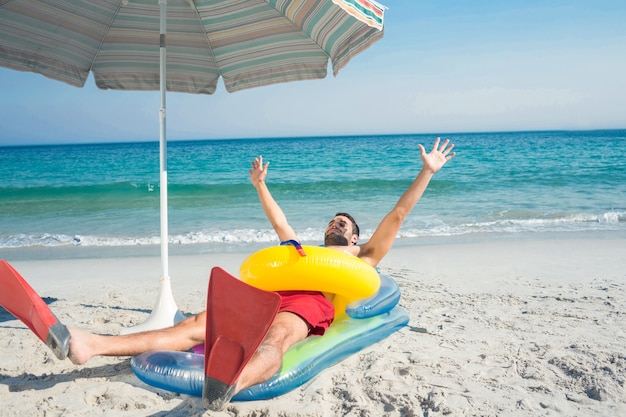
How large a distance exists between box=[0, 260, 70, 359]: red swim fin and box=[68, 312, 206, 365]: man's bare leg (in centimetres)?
8

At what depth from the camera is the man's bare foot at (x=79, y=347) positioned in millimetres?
2502

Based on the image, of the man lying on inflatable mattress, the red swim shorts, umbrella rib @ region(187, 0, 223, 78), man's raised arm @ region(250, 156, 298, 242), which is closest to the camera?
the man lying on inflatable mattress

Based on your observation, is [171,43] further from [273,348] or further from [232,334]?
[232,334]

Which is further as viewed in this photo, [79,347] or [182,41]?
[182,41]

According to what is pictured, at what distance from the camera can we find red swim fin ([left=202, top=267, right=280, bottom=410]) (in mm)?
2039

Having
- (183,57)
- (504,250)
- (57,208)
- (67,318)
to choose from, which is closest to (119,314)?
(67,318)

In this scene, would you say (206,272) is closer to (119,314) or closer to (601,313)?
(119,314)

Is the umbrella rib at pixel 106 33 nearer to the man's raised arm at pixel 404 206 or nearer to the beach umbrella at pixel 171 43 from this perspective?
the beach umbrella at pixel 171 43

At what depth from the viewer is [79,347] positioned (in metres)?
2.52

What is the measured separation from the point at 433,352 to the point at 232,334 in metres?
1.70

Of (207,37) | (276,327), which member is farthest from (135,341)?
(207,37)

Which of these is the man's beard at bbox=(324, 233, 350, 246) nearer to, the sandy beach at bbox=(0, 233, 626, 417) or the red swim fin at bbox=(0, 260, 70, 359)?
the sandy beach at bbox=(0, 233, 626, 417)

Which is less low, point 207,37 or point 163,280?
point 207,37

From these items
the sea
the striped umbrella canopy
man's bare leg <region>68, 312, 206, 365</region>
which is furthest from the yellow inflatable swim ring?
the striped umbrella canopy
